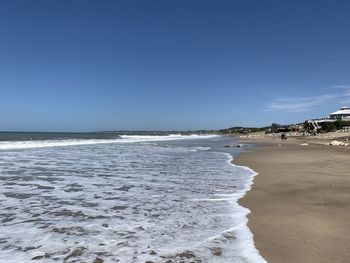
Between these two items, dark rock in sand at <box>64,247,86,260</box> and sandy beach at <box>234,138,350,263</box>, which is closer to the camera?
dark rock in sand at <box>64,247,86,260</box>

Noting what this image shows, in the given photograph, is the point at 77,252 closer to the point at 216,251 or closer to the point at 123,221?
the point at 123,221

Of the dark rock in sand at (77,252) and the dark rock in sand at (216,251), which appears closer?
the dark rock in sand at (77,252)

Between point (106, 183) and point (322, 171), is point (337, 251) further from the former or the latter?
point (322, 171)

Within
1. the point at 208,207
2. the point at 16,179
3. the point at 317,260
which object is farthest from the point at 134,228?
the point at 16,179

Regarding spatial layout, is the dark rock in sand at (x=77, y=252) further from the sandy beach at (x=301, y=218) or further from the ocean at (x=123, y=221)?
the sandy beach at (x=301, y=218)

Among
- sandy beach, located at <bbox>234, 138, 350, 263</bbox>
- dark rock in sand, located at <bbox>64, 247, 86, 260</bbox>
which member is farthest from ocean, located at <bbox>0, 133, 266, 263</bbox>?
sandy beach, located at <bbox>234, 138, 350, 263</bbox>

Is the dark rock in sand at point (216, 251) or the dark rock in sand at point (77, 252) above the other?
the dark rock in sand at point (77, 252)

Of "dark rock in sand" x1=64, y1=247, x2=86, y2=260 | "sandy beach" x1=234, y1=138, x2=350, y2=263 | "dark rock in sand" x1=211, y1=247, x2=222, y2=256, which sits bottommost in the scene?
"dark rock in sand" x1=211, y1=247, x2=222, y2=256

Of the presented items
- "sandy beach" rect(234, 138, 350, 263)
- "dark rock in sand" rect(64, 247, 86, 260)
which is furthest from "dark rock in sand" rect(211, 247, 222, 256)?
"dark rock in sand" rect(64, 247, 86, 260)

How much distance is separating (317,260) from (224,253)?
124 cm

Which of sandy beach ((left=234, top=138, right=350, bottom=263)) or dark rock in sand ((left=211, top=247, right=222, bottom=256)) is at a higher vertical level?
sandy beach ((left=234, top=138, right=350, bottom=263))

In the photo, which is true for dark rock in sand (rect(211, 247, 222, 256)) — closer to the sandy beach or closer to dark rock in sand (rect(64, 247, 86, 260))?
the sandy beach

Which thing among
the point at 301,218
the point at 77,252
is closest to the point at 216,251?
the point at 77,252

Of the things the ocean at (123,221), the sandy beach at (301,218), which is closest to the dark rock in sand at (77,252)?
the ocean at (123,221)
